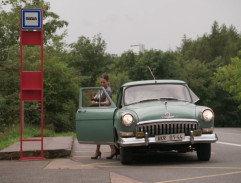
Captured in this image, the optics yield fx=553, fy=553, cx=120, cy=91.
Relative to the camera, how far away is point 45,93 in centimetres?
3400

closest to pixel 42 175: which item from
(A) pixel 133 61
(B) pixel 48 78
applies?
(B) pixel 48 78

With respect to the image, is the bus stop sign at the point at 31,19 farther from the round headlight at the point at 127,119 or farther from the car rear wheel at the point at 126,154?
the car rear wheel at the point at 126,154

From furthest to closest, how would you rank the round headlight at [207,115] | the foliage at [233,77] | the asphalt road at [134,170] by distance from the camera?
the foliage at [233,77], the round headlight at [207,115], the asphalt road at [134,170]

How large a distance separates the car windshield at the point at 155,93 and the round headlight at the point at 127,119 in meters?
1.17

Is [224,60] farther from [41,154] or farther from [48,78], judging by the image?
[41,154]

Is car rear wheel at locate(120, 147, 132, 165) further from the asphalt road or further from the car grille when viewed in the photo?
the car grille

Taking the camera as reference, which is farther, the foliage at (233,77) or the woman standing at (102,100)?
the foliage at (233,77)

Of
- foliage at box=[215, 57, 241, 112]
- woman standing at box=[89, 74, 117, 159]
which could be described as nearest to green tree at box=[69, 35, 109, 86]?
foliage at box=[215, 57, 241, 112]

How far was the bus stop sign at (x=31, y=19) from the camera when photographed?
11428 mm

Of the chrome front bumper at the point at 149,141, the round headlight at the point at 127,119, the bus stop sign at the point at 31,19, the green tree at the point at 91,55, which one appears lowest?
the chrome front bumper at the point at 149,141

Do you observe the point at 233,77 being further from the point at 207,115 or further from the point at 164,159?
the point at 207,115

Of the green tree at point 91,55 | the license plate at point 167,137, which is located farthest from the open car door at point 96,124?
the green tree at point 91,55

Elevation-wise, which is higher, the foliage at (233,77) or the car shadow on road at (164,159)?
the foliage at (233,77)

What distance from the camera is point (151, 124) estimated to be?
983 centimetres
